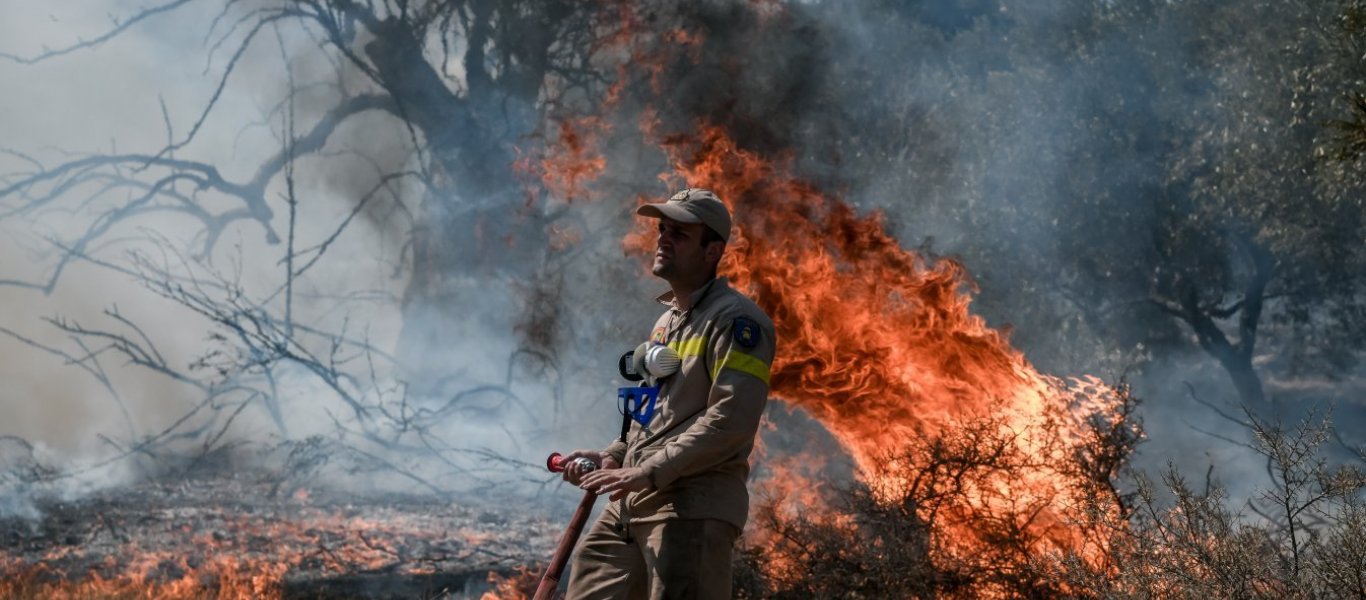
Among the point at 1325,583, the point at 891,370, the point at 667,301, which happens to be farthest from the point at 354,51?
the point at 1325,583

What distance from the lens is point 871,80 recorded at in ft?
55.6

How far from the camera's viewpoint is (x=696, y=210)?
428 cm

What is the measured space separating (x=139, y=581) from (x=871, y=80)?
11.5 m

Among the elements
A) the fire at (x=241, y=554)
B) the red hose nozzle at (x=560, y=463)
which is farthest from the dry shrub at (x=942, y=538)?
the fire at (x=241, y=554)

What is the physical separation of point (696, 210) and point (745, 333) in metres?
0.47

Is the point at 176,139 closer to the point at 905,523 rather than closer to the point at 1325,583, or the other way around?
the point at 905,523

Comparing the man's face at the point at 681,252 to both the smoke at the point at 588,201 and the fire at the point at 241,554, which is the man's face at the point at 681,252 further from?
the smoke at the point at 588,201

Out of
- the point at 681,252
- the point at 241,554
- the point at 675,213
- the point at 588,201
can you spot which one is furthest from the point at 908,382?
the point at 588,201

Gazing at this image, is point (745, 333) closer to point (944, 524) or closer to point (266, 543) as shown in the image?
point (944, 524)

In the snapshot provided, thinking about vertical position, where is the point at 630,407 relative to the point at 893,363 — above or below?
below

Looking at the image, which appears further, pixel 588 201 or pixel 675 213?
pixel 588 201

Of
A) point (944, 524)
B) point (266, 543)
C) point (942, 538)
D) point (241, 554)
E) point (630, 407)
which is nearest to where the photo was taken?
point (630, 407)

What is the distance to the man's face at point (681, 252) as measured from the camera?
14.2 feet

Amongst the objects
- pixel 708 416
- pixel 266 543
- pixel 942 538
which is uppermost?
pixel 266 543
